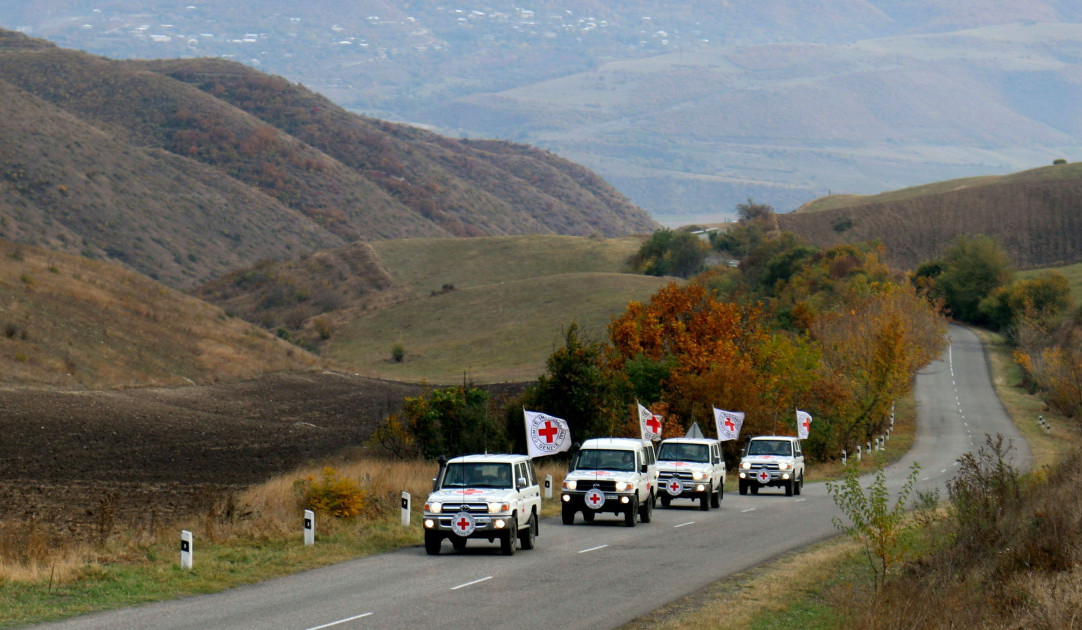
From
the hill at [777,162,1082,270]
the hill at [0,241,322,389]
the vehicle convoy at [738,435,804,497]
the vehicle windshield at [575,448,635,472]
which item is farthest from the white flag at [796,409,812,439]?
the hill at [777,162,1082,270]

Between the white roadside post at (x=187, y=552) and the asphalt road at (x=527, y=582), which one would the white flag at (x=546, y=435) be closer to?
the asphalt road at (x=527, y=582)

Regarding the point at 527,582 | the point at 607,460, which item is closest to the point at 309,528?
the point at 527,582

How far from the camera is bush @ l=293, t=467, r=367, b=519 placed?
25500 mm

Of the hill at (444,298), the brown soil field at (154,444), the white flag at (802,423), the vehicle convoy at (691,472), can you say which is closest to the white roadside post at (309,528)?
the brown soil field at (154,444)

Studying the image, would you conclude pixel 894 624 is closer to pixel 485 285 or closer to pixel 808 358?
pixel 808 358

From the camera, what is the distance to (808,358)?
198 feet

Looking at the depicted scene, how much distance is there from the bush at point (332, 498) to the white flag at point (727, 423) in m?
19.7

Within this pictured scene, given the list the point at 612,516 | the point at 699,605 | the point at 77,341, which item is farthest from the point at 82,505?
the point at 77,341

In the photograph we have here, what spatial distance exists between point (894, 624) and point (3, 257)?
2680 inches

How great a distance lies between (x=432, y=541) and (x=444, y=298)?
364ft

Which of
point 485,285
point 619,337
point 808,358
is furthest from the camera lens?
point 485,285

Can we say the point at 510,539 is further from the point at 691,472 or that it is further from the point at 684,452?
the point at 684,452

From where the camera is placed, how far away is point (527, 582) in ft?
62.1

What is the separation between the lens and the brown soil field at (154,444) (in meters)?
29.9
